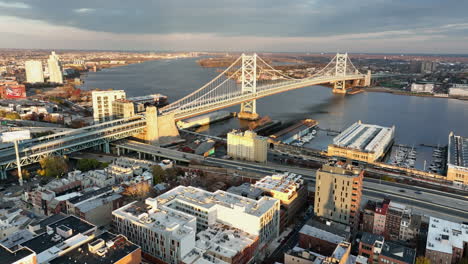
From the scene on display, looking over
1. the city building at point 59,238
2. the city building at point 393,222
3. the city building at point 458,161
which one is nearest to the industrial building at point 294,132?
the city building at point 458,161

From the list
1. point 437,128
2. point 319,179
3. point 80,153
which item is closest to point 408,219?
point 319,179

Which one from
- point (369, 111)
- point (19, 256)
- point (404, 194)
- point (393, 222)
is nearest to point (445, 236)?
point (393, 222)

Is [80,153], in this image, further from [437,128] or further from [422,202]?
[437,128]

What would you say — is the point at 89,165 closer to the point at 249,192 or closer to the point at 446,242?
the point at 249,192

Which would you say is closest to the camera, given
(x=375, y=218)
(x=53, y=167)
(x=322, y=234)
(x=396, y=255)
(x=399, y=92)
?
(x=396, y=255)

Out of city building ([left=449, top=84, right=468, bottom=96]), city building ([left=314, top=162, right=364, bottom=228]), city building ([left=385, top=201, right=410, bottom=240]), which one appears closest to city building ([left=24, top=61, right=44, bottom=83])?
city building ([left=314, top=162, right=364, bottom=228])

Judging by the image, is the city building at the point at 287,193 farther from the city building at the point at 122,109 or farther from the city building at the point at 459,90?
the city building at the point at 459,90

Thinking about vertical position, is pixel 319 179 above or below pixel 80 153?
above
